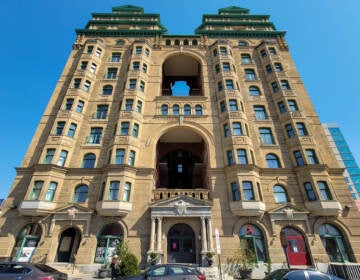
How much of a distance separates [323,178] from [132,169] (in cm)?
1976

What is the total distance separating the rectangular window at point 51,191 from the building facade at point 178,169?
380 millimetres

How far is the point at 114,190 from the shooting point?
63.3 feet

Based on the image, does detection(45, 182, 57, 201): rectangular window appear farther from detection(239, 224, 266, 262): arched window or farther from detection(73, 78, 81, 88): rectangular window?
detection(239, 224, 266, 262): arched window

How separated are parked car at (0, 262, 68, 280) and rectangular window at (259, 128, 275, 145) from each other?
22613 mm

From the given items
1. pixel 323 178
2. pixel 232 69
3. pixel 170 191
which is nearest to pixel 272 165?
pixel 323 178

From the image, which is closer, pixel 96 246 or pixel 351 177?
pixel 96 246

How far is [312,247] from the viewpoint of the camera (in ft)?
57.4

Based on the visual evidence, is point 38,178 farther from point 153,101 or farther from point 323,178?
point 323,178

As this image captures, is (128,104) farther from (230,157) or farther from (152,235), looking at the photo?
(152,235)

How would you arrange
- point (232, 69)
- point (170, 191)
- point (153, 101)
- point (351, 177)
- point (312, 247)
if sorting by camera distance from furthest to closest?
point (351, 177) → point (232, 69) → point (153, 101) → point (170, 191) → point (312, 247)

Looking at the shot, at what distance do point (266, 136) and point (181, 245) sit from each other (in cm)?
1596

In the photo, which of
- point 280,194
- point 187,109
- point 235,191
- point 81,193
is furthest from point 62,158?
point 280,194

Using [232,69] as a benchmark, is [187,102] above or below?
below

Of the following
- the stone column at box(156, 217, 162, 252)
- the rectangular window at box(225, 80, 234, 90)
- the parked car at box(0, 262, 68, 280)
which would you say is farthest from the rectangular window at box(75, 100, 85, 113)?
the rectangular window at box(225, 80, 234, 90)
